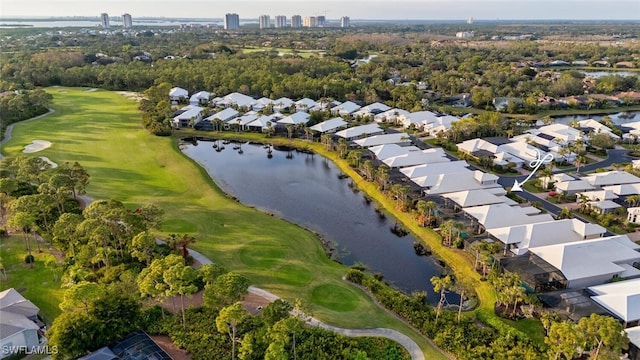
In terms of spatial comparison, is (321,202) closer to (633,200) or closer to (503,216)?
(503,216)

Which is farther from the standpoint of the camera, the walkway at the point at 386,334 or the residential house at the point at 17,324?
the walkway at the point at 386,334

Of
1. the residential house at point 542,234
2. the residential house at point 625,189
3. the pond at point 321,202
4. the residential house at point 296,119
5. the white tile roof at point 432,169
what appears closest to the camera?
the residential house at point 542,234

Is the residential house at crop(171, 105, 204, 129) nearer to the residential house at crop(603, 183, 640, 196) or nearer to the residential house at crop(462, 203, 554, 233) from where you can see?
the residential house at crop(462, 203, 554, 233)

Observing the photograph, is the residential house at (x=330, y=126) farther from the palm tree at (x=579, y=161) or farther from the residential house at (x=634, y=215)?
the residential house at (x=634, y=215)

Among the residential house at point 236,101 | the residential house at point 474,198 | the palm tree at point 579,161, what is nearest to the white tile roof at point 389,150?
the residential house at point 474,198

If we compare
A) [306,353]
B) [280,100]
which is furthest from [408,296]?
[280,100]
